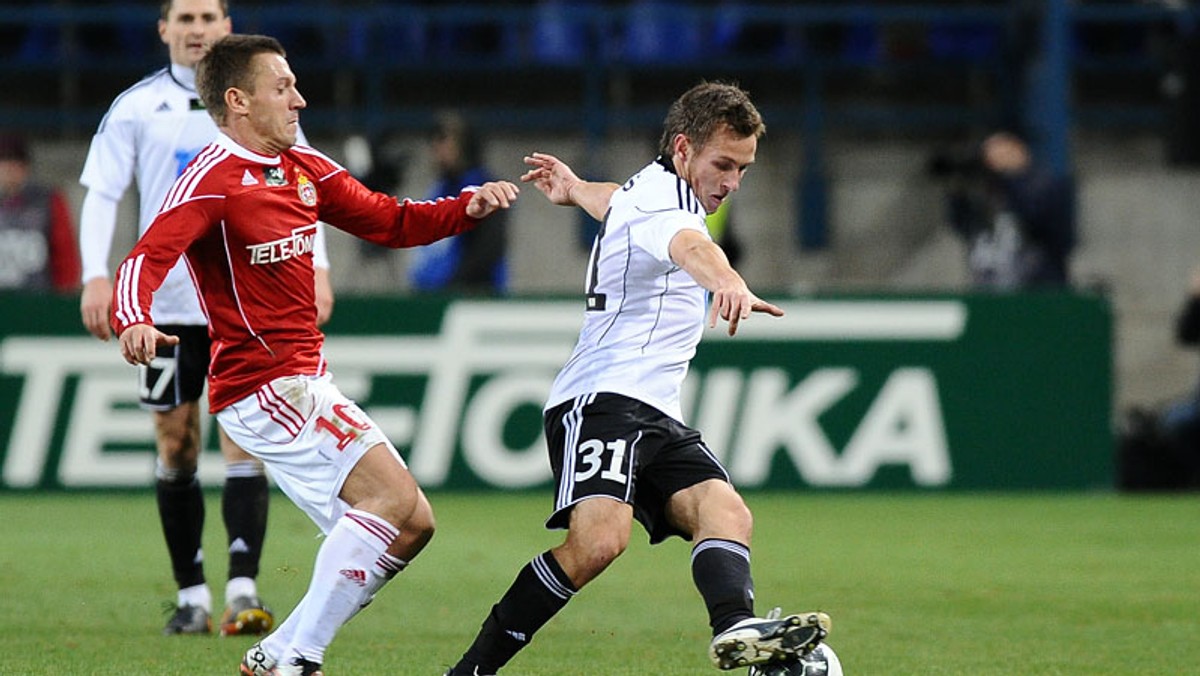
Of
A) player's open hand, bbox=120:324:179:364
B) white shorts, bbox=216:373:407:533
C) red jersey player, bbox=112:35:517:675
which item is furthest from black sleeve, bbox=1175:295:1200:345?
player's open hand, bbox=120:324:179:364

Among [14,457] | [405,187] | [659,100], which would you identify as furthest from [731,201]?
[14,457]

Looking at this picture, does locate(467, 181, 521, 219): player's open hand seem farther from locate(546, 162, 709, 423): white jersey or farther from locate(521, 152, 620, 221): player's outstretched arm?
locate(546, 162, 709, 423): white jersey

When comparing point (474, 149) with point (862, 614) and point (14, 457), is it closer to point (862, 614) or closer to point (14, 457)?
point (14, 457)

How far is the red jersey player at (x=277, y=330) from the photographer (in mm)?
5480

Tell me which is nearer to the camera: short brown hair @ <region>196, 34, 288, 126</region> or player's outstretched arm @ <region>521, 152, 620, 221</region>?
short brown hair @ <region>196, 34, 288, 126</region>

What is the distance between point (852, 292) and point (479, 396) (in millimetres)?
2513

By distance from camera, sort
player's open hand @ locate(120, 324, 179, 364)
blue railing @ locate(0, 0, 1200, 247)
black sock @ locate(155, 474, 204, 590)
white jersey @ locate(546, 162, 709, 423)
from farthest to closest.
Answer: blue railing @ locate(0, 0, 1200, 247) < black sock @ locate(155, 474, 204, 590) < white jersey @ locate(546, 162, 709, 423) < player's open hand @ locate(120, 324, 179, 364)

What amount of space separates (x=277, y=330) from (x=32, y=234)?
896 cm

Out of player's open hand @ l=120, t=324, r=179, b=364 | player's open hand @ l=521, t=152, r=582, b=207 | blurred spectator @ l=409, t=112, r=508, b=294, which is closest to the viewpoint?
Result: player's open hand @ l=120, t=324, r=179, b=364

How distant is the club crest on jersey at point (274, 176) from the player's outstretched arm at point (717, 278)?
1210 millimetres

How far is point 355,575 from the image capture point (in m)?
5.48

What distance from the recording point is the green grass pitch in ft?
21.2

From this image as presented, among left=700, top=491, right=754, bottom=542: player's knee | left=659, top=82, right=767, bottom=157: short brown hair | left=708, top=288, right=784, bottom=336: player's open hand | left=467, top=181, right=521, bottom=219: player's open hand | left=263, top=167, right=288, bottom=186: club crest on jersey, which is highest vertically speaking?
left=659, top=82, right=767, bottom=157: short brown hair

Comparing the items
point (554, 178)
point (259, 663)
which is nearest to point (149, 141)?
point (554, 178)
